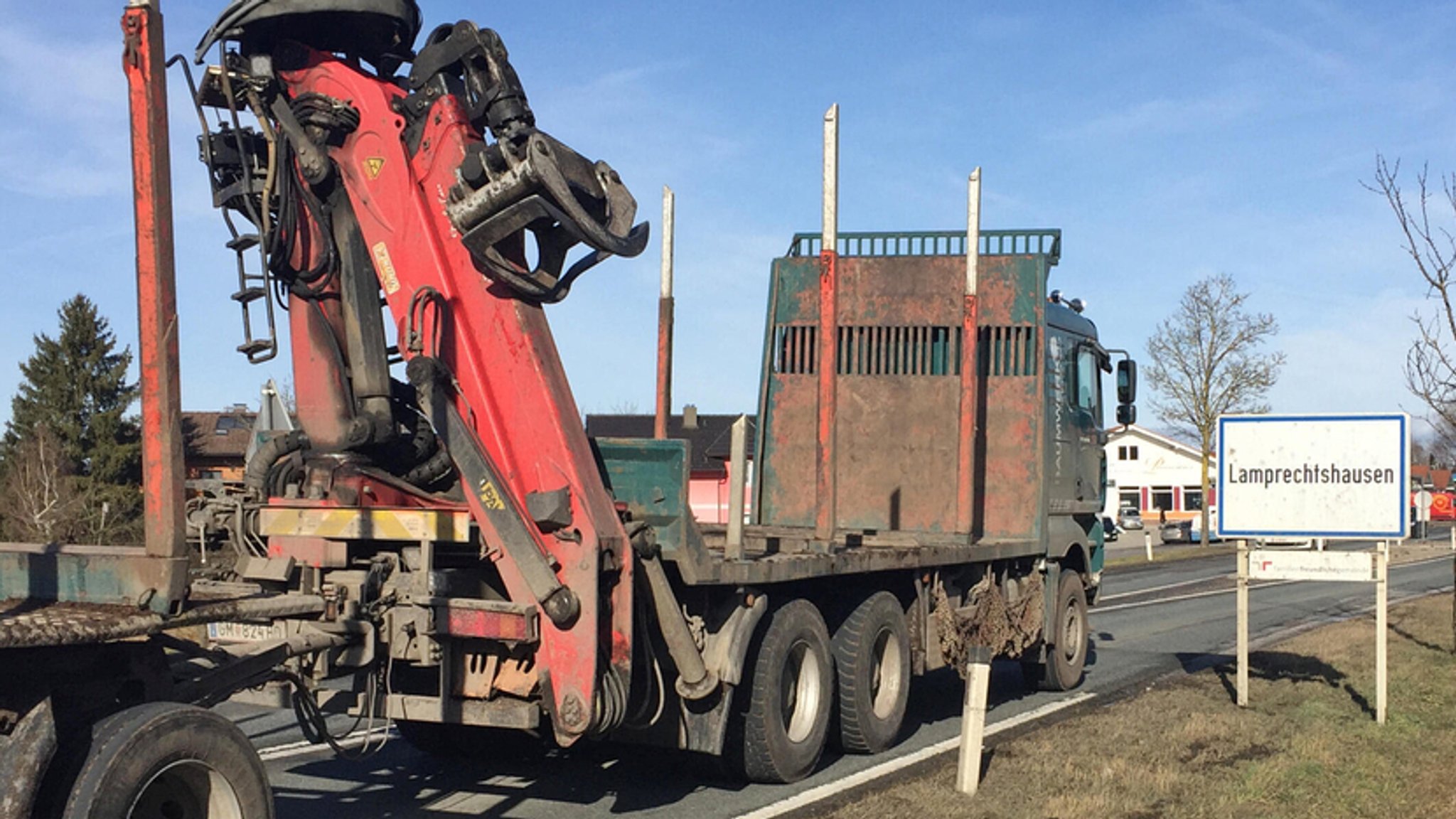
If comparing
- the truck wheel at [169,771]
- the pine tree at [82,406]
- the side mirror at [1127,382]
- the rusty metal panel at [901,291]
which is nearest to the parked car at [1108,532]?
the side mirror at [1127,382]

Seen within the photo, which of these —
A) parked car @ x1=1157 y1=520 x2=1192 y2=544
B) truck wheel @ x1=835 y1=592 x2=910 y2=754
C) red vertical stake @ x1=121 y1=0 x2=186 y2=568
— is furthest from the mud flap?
parked car @ x1=1157 y1=520 x2=1192 y2=544

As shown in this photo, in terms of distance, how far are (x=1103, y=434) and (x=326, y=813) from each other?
9211 mm

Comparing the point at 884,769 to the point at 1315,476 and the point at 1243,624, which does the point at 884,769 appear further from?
the point at 1315,476

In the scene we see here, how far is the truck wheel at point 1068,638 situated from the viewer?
12586 millimetres

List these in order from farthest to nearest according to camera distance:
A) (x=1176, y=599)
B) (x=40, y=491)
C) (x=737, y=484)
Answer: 1. (x=40, y=491)
2. (x=1176, y=599)
3. (x=737, y=484)

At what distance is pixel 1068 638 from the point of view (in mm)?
13086

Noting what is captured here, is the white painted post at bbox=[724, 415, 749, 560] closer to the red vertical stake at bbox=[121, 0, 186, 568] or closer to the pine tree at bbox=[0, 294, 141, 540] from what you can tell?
the red vertical stake at bbox=[121, 0, 186, 568]

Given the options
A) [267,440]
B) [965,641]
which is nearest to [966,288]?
[965,641]

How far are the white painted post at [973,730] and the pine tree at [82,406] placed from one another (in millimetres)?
32438

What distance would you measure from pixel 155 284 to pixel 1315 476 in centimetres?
936

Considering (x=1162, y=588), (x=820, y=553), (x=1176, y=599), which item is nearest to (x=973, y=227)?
(x=820, y=553)

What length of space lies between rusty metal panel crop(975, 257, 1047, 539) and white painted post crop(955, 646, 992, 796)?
12.2 ft

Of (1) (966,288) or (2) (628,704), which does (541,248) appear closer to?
(2) (628,704)

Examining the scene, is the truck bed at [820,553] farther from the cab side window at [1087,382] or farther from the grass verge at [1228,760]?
the cab side window at [1087,382]
